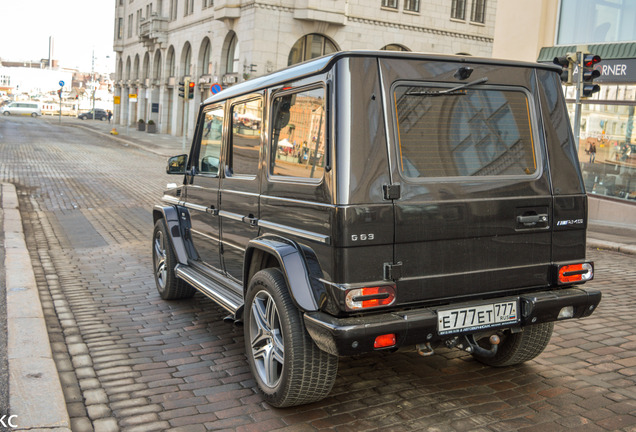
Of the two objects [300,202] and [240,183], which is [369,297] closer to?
[300,202]

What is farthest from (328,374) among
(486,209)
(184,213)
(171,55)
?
(171,55)

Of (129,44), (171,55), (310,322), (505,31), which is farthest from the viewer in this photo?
(129,44)

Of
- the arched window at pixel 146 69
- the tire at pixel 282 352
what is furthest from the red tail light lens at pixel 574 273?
the arched window at pixel 146 69

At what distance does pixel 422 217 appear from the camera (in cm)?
369

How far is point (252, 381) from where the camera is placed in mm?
4453

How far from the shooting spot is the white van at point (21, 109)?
74.9 m

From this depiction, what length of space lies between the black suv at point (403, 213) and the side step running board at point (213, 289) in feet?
0.43

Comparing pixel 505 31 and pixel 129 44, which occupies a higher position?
pixel 129 44

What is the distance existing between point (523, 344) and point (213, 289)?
226 cm

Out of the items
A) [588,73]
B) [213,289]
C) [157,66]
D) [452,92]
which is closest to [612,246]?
[588,73]

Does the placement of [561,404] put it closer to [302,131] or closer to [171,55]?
[302,131]

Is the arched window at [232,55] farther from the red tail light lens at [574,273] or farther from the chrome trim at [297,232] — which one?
the red tail light lens at [574,273]

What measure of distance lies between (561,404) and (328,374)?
1.47m

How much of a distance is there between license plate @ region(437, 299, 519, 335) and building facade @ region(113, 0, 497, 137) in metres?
25.2
